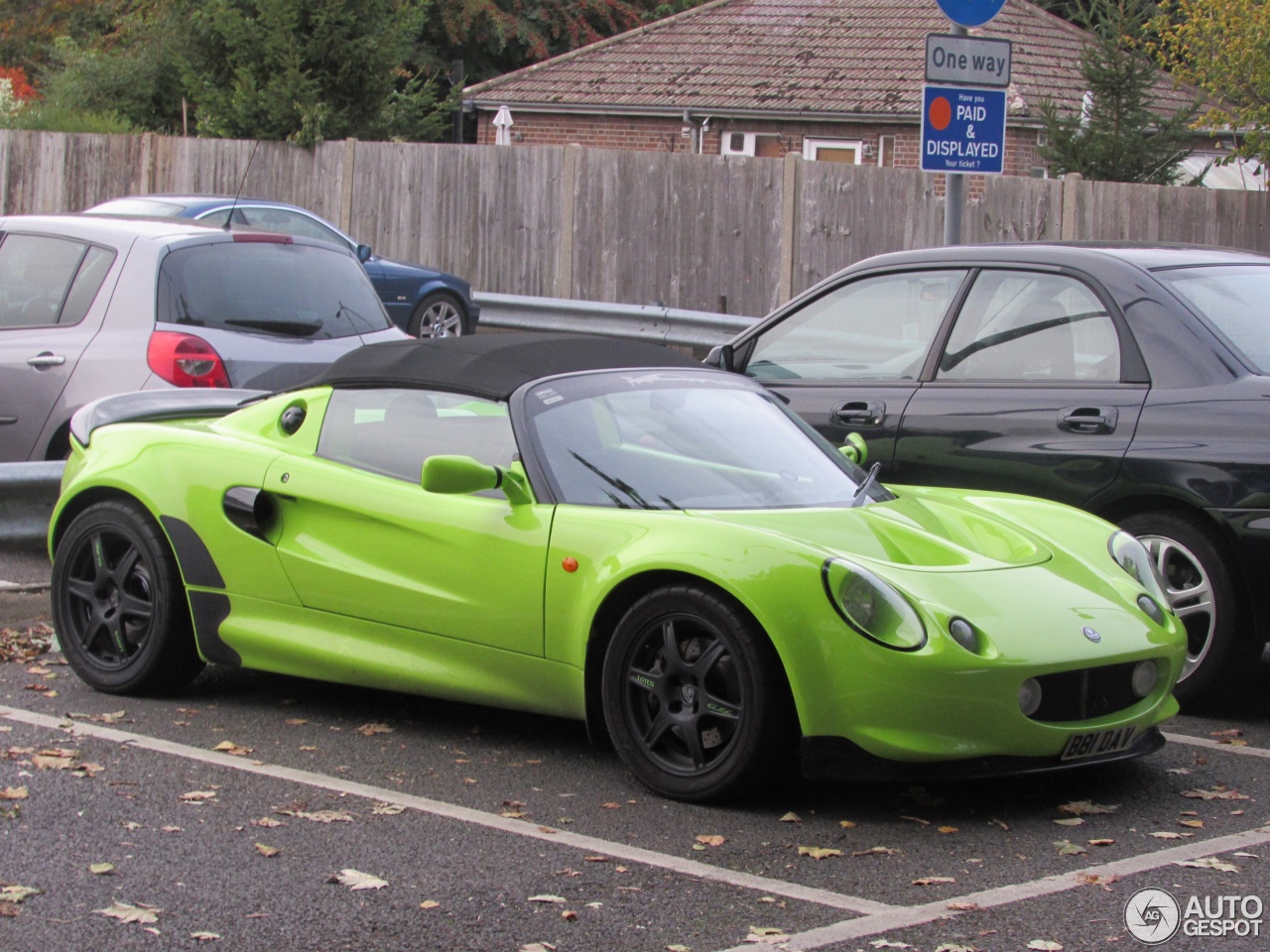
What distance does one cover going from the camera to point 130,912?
14.5 ft

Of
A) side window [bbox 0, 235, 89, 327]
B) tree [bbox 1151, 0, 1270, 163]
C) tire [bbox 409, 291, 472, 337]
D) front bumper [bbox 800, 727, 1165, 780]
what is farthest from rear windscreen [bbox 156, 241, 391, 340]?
tree [bbox 1151, 0, 1270, 163]

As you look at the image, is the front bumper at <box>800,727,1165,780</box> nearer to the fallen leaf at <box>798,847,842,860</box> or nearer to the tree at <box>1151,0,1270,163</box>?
the fallen leaf at <box>798,847,842,860</box>

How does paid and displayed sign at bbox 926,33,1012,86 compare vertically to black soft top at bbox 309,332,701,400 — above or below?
above

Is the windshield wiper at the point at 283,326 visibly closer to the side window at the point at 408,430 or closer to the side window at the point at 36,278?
the side window at the point at 36,278

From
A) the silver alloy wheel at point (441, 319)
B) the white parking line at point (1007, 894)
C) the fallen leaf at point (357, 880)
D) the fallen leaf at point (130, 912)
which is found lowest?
the fallen leaf at point (130, 912)

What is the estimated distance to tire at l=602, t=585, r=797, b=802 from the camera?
17.1ft

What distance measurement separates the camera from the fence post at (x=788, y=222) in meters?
19.0

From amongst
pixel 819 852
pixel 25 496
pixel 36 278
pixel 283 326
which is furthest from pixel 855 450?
pixel 36 278

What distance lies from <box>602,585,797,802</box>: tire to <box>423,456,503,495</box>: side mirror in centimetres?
69

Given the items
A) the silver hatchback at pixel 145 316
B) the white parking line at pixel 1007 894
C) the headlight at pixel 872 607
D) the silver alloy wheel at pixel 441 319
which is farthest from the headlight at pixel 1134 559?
the silver alloy wheel at pixel 441 319

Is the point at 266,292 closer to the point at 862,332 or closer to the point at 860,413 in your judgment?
the point at 862,332

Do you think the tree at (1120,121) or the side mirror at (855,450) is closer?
the side mirror at (855,450)

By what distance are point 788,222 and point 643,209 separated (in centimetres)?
207

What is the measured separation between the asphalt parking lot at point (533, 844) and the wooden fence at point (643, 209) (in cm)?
1200
